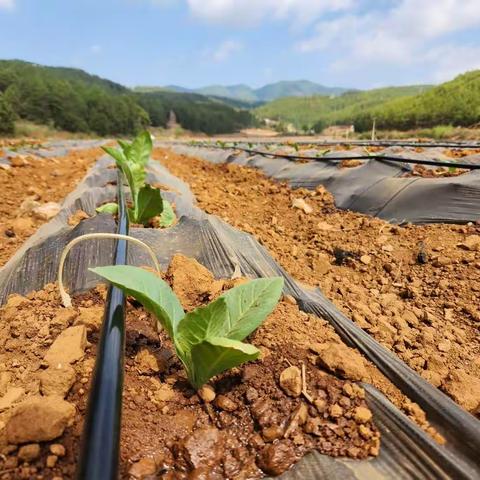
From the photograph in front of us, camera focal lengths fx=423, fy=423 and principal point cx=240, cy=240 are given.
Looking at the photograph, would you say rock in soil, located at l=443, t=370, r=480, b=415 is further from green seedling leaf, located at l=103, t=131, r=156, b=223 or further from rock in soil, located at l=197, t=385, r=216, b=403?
green seedling leaf, located at l=103, t=131, r=156, b=223

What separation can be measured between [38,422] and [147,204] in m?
1.99

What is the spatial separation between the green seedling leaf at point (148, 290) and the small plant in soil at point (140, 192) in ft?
5.22

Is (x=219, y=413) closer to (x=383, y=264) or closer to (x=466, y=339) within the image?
(x=466, y=339)

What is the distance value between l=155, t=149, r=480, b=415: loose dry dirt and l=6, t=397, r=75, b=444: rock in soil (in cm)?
114

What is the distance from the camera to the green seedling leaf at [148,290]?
3.49 feet

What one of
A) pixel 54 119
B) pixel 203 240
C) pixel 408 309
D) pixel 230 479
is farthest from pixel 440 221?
pixel 54 119

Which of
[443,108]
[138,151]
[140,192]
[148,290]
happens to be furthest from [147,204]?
[443,108]

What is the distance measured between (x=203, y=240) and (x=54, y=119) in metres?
50.3

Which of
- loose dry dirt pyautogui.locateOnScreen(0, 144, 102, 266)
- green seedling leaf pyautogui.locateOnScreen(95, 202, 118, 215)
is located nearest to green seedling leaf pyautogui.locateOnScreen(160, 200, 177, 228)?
green seedling leaf pyautogui.locateOnScreen(95, 202, 118, 215)

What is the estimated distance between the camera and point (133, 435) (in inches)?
39.6

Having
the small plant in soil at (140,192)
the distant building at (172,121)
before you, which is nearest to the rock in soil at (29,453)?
the small plant in soil at (140,192)

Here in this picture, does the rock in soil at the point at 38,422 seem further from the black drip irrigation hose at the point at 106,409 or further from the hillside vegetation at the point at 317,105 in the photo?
the hillside vegetation at the point at 317,105

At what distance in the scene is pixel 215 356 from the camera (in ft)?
3.53

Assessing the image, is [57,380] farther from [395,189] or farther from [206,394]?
[395,189]
